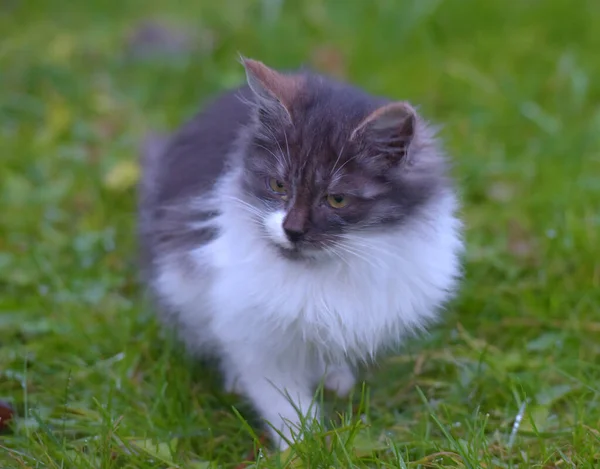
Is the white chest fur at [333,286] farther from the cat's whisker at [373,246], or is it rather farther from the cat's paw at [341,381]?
the cat's paw at [341,381]

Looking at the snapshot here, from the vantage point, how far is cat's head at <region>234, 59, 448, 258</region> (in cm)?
229

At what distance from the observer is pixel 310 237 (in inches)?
90.0

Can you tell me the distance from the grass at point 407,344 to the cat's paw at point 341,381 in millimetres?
55

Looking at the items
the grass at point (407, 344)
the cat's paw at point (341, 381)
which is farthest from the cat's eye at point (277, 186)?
the cat's paw at point (341, 381)

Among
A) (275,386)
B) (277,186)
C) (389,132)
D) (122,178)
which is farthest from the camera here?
(122,178)

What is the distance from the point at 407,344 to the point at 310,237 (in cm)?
86

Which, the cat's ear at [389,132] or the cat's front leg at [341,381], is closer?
the cat's ear at [389,132]

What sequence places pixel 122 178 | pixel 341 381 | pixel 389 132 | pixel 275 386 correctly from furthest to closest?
pixel 122 178 → pixel 341 381 → pixel 275 386 → pixel 389 132

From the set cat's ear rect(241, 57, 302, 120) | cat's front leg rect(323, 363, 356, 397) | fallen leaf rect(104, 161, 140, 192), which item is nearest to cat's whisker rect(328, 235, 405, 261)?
cat's ear rect(241, 57, 302, 120)

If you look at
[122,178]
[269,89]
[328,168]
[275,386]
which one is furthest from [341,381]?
[122,178]

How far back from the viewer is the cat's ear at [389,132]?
221cm

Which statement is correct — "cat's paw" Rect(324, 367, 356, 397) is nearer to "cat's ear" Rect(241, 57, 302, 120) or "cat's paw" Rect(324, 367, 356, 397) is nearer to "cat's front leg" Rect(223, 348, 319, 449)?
"cat's front leg" Rect(223, 348, 319, 449)

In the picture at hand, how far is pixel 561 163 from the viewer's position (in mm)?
3977

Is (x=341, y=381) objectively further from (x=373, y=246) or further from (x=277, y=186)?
(x=277, y=186)
